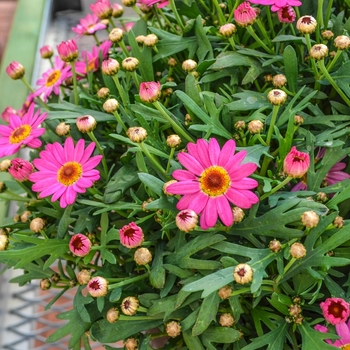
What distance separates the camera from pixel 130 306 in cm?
49

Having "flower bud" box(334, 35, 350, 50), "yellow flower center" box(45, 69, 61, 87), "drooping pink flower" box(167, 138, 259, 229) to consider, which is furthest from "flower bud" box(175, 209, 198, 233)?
"yellow flower center" box(45, 69, 61, 87)

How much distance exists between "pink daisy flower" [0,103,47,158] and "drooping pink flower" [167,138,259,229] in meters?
0.19

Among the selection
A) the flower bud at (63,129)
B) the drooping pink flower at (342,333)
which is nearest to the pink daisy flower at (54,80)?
the flower bud at (63,129)

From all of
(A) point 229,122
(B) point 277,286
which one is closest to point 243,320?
(B) point 277,286

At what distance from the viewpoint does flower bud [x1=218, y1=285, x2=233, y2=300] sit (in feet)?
1.51

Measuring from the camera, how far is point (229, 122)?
21.1 inches

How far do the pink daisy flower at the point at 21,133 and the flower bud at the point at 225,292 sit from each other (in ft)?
0.86

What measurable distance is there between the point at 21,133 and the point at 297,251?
34cm

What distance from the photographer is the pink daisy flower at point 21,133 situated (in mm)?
582

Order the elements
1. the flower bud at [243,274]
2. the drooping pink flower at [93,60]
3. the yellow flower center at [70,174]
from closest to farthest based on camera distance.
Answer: the flower bud at [243,274] → the yellow flower center at [70,174] → the drooping pink flower at [93,60]

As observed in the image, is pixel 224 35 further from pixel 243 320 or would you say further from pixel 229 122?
pixel 243 320

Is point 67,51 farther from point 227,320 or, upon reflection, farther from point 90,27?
point 227,320

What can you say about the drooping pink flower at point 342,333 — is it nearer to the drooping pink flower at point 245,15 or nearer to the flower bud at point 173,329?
the flower bud at point 173,329

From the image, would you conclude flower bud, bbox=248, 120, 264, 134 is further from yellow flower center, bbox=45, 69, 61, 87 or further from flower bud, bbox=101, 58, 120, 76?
yellow flower center, bbox=45, 69, 61, 87
